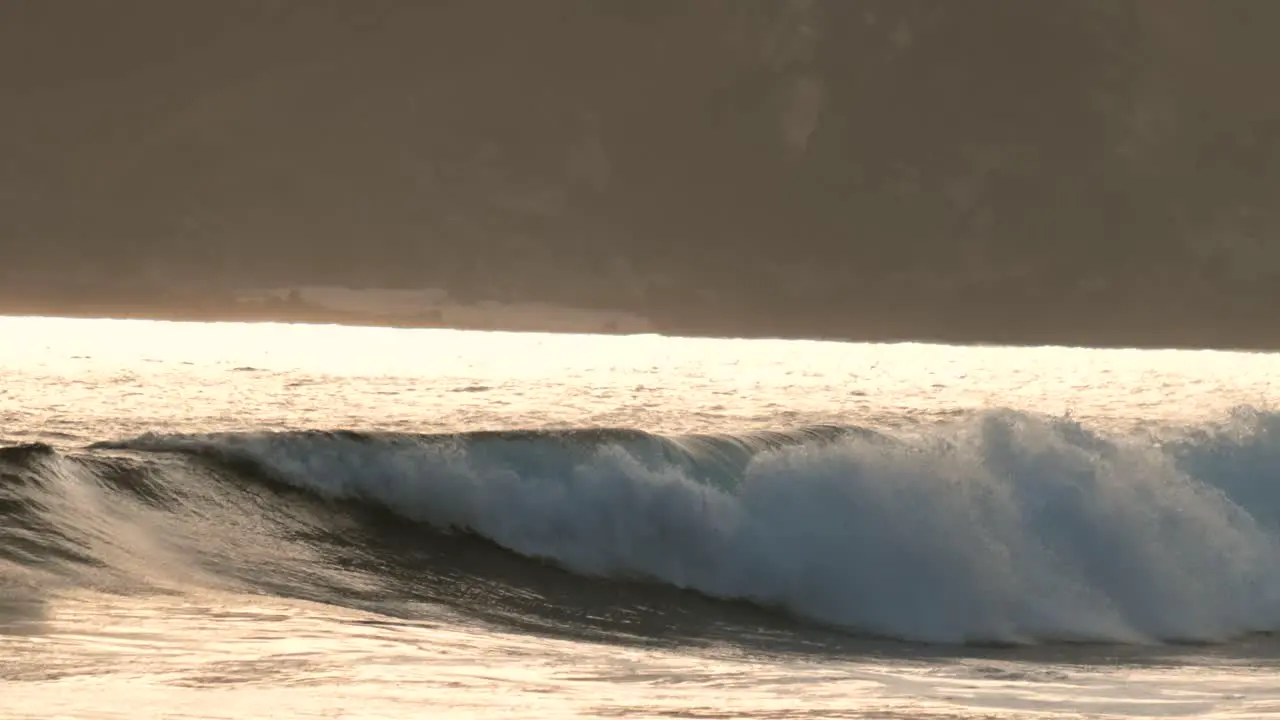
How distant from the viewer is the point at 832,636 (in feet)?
62.3

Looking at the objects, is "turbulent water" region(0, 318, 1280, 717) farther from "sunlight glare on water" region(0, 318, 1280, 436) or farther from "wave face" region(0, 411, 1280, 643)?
"sunlight glare on water" region(0, 318, 1280, 436)

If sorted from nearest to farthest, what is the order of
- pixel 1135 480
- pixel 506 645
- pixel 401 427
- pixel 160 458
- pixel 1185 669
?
pixel 506 645 → pixel 1185 669 → pixel 160 458 → pixel 1135 480 → pixel 401 427

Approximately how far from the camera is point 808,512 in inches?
894

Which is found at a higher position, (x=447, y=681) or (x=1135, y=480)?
(x=1135, y=480)

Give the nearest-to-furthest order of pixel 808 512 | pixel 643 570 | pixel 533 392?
pixel 643 570
pixel 808 512
pixel 533 392

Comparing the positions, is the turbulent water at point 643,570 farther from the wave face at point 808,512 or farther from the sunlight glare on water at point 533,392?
the sunlight glare on water at point 533,392

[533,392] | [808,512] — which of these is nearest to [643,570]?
[808,512]

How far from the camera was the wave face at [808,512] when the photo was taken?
20.2m

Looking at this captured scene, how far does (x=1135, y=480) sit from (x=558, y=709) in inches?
588

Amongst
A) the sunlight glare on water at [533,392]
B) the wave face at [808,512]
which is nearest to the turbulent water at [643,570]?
the wave face at [808,512]

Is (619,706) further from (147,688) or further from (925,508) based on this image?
(925,508)

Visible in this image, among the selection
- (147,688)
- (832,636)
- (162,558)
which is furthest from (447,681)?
(832,636)

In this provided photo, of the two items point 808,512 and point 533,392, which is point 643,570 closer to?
point 808,512

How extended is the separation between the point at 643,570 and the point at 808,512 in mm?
2451
